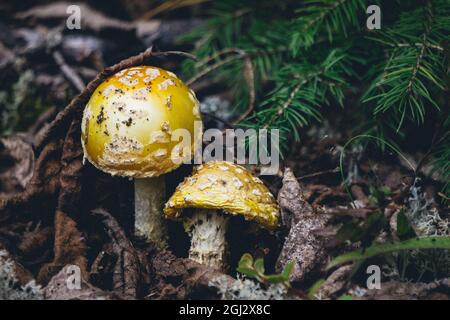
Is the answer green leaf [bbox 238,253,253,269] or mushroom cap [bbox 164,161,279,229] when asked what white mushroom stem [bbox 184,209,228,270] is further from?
green leaf [bbox 238,253,253,269]

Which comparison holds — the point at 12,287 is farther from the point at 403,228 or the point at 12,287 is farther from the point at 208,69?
the point at 403,228

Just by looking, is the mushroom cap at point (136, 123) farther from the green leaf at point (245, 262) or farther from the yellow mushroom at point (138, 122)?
the green leaf at point (245, 262)

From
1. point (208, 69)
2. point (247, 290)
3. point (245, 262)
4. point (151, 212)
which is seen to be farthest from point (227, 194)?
point (208, 69)

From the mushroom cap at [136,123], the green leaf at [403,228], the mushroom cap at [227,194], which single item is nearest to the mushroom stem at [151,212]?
the mushroom cap at [227,194]

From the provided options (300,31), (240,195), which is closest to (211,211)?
(240,195)

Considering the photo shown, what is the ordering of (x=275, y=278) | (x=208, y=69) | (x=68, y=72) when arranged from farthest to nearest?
1. (x=68, y=72)
2. (x=208, y=69)
3. (x=275, y=278)

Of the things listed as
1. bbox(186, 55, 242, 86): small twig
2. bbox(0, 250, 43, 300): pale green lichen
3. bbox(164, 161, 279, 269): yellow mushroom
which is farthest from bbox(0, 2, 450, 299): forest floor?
bbox(186, 55, 242, 86): small twig

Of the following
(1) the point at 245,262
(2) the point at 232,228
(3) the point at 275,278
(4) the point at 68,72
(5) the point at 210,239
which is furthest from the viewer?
(4) the point at 68,72
